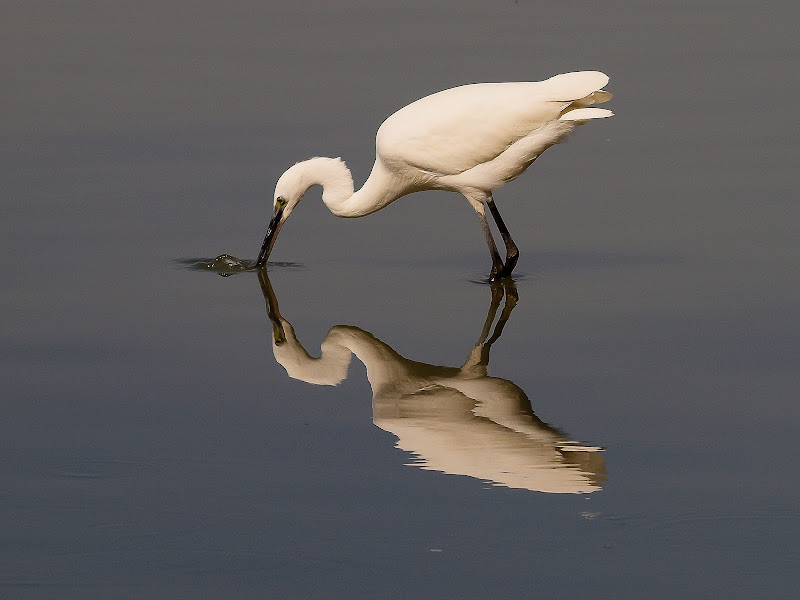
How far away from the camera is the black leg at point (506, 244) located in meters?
10.8

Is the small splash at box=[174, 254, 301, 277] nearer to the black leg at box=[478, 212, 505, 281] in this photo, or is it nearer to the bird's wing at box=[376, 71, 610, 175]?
the bird's wing at box=[376, 71, 610, 175]

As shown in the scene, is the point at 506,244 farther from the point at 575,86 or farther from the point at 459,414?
the point at 459,414

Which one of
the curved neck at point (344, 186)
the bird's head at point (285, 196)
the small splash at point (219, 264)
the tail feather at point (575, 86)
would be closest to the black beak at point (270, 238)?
the bird's head at point (285, 196)

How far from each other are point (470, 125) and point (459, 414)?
3.82m

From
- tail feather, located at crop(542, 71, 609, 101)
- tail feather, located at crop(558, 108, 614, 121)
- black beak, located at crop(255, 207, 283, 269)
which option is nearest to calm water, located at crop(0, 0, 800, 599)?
black beak, located at crop(255, 207, 283, 269)

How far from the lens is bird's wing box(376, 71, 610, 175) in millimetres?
10984

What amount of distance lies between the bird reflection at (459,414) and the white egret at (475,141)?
5.86 ft

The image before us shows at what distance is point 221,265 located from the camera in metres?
10.9

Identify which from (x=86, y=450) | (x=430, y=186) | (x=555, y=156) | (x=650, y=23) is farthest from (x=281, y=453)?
(x=650, y=23)

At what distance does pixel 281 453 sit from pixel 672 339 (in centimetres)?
287

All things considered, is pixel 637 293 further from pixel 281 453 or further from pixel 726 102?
pixel 726 102

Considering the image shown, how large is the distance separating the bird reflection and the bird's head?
160 cm

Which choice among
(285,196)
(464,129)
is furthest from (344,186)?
(464,129)

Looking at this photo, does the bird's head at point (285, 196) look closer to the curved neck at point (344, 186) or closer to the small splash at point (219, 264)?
the curved neck at point (344, 186)
